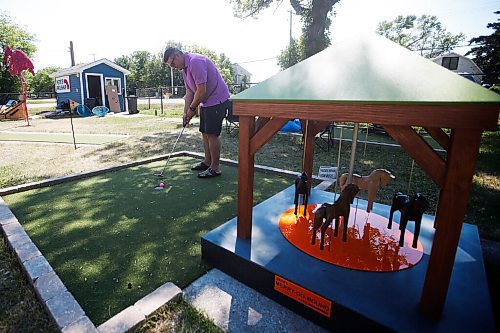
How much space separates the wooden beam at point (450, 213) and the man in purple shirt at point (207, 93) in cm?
284

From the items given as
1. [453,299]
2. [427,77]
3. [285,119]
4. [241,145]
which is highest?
[427,77]

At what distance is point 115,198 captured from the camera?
314 cm

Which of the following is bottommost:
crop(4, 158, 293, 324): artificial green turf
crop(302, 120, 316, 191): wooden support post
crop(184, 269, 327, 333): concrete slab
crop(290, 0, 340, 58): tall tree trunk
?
crop(184, 269, 327, 333): concrete slab

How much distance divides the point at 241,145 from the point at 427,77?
1.12m

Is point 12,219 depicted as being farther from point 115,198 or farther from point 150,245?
point 150,245

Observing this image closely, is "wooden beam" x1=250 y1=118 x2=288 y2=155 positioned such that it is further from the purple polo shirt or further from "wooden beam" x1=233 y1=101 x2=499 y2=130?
the purple polo shirt

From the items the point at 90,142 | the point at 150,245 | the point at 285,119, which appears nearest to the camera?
the point at 285,119

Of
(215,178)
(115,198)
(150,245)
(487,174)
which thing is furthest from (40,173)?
(487,174)

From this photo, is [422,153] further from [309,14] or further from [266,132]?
[309,14]

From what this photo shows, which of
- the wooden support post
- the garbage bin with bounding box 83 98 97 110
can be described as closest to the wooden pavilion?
the wooden support post

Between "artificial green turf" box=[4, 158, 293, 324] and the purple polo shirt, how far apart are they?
3.71 ft

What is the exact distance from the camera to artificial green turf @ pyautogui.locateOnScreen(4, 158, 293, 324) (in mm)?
1802

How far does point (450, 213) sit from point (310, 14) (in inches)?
415

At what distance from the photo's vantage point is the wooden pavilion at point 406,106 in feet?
3.70
